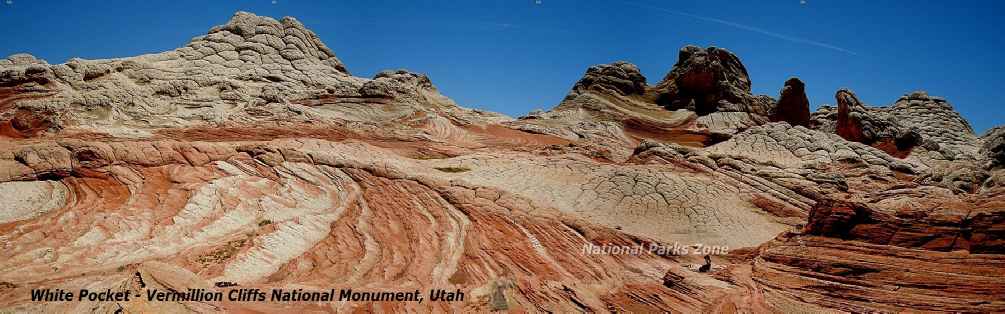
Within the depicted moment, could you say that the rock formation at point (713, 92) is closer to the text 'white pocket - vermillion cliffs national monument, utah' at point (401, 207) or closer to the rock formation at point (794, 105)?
the rock formation at point (794, 105)

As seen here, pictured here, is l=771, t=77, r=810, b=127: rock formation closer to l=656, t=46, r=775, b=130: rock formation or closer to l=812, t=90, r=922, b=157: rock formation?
l=656, t=46, r=775, b=130: rock formation

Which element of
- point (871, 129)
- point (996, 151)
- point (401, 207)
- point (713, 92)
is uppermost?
point (713, 92)

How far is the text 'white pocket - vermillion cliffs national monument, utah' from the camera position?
1164 cm

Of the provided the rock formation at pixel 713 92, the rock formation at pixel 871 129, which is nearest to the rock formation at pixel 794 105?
the rock formation at pixel 713 92

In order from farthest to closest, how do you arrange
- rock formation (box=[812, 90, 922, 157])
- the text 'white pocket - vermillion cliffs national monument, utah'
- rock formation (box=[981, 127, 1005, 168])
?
rock formation (box=[812, 90, 922, 157]) → rock formation (box=[981, 127, 1005, 168]) → the text 'white pocket - vermillion cliffs national monument, utah'

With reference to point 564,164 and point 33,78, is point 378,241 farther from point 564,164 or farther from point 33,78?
point 33,78

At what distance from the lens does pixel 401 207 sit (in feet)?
61.8

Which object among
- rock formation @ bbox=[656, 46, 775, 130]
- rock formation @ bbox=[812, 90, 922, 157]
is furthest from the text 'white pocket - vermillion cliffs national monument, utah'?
rock formation @ bbox=[656, 46, 775, 130]

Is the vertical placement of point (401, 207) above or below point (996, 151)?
below

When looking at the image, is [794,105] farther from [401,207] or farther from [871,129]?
[401,207]

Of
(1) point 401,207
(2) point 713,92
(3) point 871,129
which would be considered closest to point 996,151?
(1) point 401,207

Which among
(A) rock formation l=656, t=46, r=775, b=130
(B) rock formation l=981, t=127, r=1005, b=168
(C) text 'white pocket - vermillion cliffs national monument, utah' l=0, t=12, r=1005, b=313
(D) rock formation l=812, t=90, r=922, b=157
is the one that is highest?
(A) rock formation l=656, t=46, r=775, b=130

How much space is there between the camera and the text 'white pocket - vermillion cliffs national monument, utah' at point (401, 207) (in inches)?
458

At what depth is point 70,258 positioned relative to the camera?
1267 centimetres
